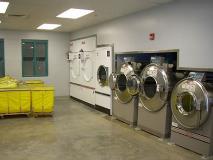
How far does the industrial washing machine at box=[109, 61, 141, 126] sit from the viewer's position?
19.1 ft

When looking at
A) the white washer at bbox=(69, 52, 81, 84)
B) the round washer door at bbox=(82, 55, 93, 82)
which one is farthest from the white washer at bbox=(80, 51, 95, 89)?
the white washer at bbox=(69, 52, 81, 84)

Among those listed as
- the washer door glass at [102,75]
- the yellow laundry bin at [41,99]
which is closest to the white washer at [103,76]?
the washer door glass at [102,75]

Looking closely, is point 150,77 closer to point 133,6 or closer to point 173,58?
point 173,58

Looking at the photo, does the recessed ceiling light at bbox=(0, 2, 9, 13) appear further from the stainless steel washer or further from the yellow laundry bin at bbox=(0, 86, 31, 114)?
the stainless steel washer

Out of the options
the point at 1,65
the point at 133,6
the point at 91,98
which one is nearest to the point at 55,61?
the point at 1,65

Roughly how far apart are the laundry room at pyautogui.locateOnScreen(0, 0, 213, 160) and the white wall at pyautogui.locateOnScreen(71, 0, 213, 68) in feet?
0.05

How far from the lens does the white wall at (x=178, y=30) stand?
4.16 m

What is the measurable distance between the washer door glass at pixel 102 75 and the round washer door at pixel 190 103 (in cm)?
286

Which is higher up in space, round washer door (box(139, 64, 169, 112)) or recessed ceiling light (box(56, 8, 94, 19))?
recessed ceiling light (box(56, 8, 94, 19))

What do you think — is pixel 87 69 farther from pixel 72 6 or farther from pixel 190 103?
pixel 190 103

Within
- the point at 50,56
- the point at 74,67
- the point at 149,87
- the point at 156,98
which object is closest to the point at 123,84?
the point at 149,87

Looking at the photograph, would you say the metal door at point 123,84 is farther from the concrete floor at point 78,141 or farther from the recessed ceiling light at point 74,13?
the recessed ceiling light at point 74,13

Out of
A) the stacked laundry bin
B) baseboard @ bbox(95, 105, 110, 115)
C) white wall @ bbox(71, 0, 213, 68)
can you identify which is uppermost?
white wall @ bbox(71, 0, 213, 68)

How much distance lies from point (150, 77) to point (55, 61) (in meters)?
5.86
